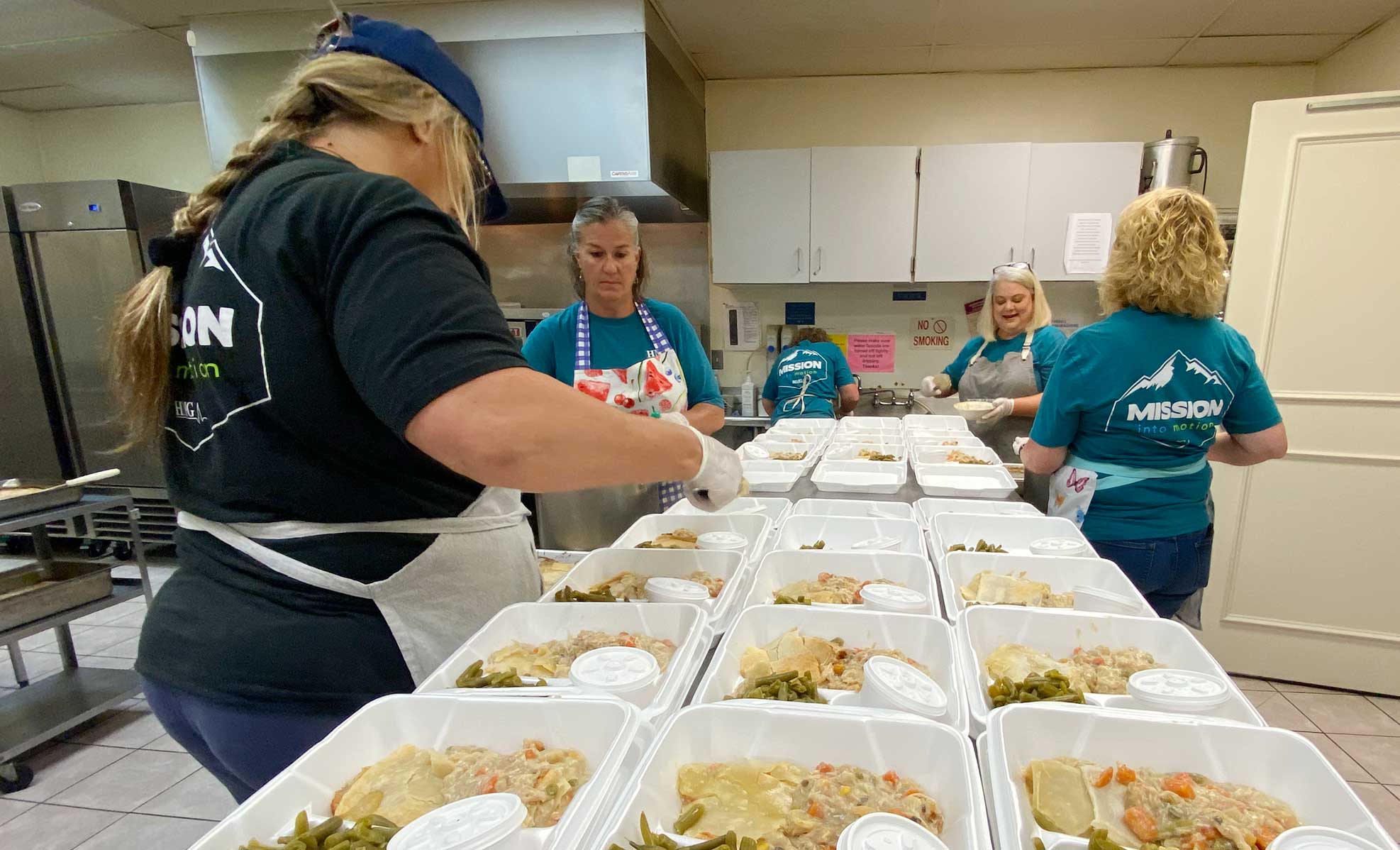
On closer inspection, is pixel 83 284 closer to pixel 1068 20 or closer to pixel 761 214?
pixel 761 214

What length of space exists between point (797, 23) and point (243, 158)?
10.5 ft

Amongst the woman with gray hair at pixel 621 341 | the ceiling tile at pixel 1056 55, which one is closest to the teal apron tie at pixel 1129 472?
the woman with gray hair at pixel 621 341

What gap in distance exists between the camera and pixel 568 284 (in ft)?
15.1

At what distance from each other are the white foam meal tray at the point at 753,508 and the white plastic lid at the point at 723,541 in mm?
165

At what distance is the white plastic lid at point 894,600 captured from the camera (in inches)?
46.9

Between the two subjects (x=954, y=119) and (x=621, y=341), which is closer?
(x=621, y=341)

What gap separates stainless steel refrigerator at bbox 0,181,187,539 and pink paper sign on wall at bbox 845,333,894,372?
14.2 feet

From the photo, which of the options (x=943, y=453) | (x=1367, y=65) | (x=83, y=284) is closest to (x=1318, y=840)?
(x=943, y=453)

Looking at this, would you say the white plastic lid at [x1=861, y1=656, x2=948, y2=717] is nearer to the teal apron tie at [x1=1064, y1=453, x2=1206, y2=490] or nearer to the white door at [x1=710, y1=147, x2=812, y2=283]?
the teal apron tie at [x1=1064, y1=453, x2=1206, y2=490]

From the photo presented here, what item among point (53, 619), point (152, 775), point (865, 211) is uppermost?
point (865, 211)

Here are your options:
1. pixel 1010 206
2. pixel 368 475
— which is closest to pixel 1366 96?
pixel 1010 206

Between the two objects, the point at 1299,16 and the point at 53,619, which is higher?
the point at 1299,16

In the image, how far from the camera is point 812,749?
2.79 ft

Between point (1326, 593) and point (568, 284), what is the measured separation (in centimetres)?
444
